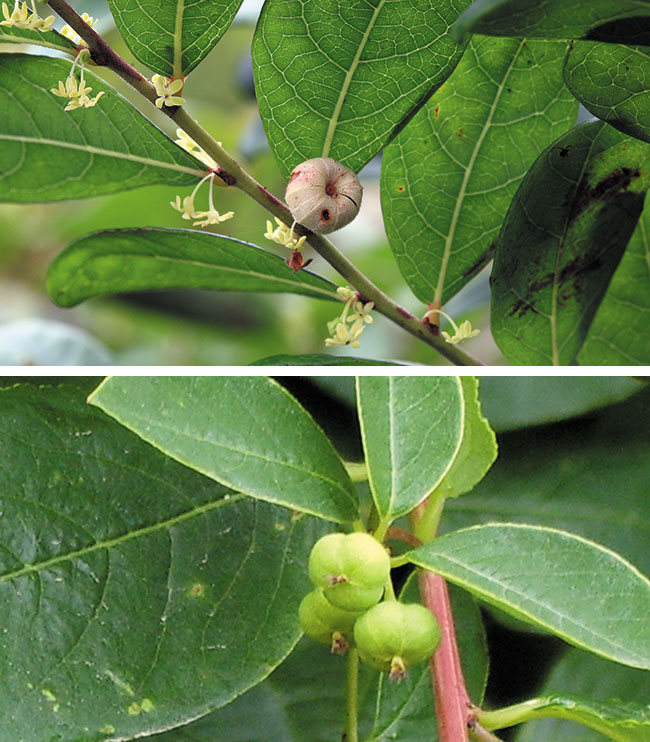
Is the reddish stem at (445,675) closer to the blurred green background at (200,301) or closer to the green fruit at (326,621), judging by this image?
the green fruit at (326,621)

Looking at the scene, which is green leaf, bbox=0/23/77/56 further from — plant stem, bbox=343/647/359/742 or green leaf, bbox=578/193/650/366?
green leaf, bbox=578/193/650/366

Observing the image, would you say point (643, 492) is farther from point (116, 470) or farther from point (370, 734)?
point (116, 470)

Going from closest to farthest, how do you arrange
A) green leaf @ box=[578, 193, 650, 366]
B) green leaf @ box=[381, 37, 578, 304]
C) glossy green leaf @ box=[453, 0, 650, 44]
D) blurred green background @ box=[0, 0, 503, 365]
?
glossy green leaf @ box=[453, 0, 650, 44]
green leaf @ box=[381, 37, 578, 304]
green leaf @ box=[578, 193, 650, 366]
blurred green background @ box=[0, 0, 503, 365]

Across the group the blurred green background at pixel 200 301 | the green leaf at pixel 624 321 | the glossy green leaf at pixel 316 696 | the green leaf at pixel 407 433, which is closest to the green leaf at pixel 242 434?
the green leaf at pixel 407 433

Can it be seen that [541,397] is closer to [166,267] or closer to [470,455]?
[470,455]

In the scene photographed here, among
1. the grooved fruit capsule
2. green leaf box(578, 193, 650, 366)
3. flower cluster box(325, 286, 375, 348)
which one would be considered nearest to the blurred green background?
green leaf box(578, 193, 650, 366)

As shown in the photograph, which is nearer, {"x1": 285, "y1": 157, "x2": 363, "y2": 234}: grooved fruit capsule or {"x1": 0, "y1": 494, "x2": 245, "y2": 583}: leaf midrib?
{"x1": 0, "y1": 494, "x2": 245, "y2": 583}: leaf midrib

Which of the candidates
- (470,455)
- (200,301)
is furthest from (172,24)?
(200,301)
